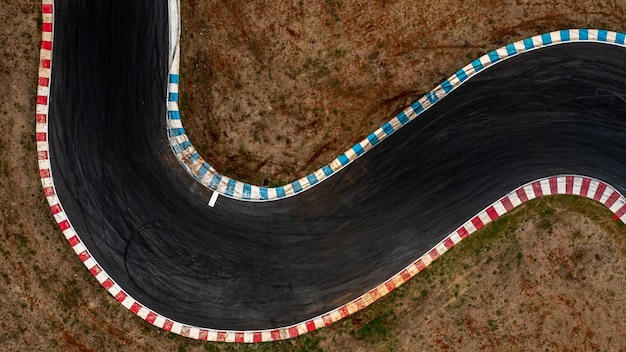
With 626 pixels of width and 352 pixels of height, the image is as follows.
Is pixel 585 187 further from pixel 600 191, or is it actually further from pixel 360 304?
pixel 360 304

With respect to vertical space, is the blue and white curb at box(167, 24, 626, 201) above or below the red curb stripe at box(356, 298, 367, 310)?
above

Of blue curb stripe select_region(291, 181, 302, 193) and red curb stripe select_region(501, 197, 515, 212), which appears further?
blue curb stripe select_region(291, 181, 302, 193)

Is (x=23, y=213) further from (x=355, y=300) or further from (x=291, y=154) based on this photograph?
(x=355, y=300)

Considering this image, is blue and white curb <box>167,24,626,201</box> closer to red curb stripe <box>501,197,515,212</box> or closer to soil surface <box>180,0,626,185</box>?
soil surface <box>180,0,626,185</box>

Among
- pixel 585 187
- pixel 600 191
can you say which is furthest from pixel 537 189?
pixel 600 191

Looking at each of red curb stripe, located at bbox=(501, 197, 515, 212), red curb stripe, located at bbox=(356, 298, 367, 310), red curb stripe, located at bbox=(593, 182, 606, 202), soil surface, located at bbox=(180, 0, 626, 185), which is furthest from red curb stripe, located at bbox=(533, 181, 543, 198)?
red curb stripe, located at bbox=(356, 298, 367, 310)

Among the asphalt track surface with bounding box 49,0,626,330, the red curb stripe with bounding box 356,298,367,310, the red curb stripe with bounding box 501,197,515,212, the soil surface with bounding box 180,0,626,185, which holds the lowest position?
the red curb stripe with bounding box 356,298,367,310

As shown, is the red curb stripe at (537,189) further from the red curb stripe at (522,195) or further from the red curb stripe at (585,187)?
the red curb stripe at (585,187)
